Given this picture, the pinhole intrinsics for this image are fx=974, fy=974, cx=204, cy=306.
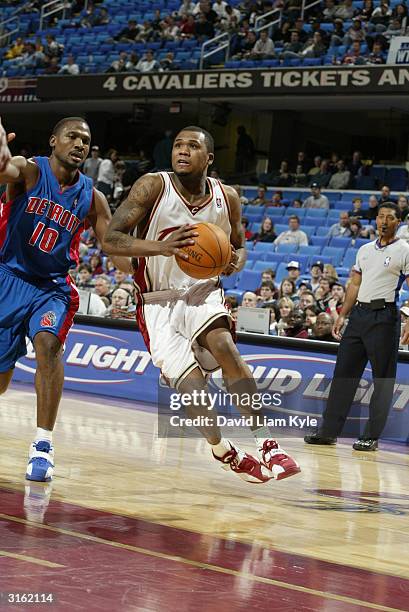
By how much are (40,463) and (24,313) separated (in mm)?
826

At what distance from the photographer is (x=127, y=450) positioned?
6.95 m

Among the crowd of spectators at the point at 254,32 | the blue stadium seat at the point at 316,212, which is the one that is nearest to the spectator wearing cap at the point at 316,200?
the blue stadium seat at the point at 316,212

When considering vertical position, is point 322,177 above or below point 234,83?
below

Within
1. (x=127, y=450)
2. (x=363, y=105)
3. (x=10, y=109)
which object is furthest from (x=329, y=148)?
(x=127, y=450)

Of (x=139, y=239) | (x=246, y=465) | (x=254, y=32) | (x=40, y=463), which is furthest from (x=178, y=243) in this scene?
(x=254, y=32)

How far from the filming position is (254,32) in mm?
19328

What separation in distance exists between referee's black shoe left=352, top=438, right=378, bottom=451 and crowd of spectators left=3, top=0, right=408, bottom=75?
10.4 metres

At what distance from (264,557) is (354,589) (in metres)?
0.50

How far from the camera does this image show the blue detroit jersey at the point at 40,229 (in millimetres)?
5414

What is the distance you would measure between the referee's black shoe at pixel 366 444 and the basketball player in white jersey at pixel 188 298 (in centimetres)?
296

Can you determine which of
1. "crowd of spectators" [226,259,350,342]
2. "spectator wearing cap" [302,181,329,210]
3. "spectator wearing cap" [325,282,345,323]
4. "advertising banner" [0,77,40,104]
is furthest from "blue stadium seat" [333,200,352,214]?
"advertising banner" [0,77,40,104]

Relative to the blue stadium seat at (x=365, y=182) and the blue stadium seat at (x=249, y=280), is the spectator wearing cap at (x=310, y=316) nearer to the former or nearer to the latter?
the blue stadium seat at (x=249, y=280)

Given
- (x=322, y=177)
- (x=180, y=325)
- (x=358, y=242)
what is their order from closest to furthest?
(x=180, y=325), (x=358, y=242), (x=322, y=177)

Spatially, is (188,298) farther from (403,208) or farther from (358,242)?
(358,242)
